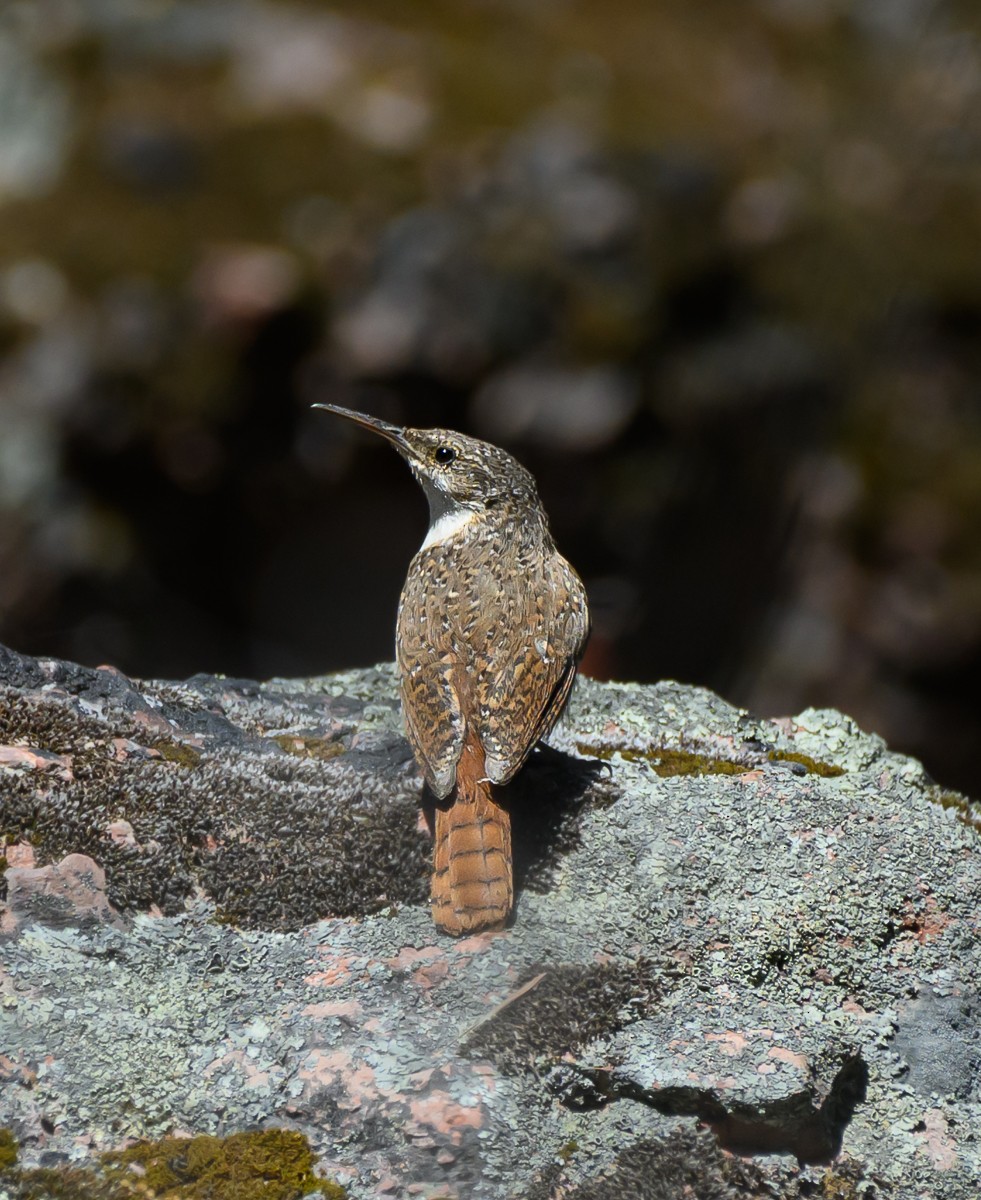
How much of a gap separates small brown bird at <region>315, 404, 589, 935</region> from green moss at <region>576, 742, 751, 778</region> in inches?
11.4

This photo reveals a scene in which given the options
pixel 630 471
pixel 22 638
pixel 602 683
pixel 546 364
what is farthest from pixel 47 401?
pixel 602 683

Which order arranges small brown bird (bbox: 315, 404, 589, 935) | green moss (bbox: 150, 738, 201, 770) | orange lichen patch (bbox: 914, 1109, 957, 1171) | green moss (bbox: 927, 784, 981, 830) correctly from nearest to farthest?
orange lichen patch (bbox: 914, 1109, 957, 1171) → small brown bird (bbox: 315, 404, 589, 935) → green moss (bbox: 150, 738, 201, 770) → green moss (bbox: 927, 784, 981, 830)

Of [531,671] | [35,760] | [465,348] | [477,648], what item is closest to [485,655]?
[477,648]

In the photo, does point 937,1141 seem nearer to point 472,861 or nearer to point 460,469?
point 472,861

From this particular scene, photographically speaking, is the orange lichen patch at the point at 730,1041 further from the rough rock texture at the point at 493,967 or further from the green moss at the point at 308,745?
the green moss at the point at 308,745

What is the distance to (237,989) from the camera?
138 inches

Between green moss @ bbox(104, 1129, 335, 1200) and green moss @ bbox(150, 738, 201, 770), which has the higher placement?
green moss @ bbox(150, 738, 201, 770)

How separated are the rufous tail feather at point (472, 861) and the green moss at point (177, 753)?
0.85 metres

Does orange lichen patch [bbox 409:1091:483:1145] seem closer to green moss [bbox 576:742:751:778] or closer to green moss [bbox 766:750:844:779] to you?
green moss [bbox 576:742:751:778]

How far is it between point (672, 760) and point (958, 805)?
106 cm

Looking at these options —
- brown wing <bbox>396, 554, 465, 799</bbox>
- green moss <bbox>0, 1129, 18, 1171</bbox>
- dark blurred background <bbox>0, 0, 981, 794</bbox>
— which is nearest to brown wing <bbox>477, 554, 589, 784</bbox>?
brown wing <bbox>396, 554, 465, 799</bbox>

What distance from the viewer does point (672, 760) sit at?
4.68 m

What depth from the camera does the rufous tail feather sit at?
3.75 m

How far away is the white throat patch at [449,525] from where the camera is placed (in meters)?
5.42
